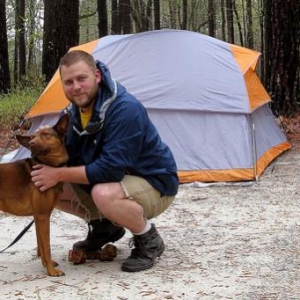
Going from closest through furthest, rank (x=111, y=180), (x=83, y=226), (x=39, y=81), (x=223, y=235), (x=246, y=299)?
1. (x=246, y=299)
2. (x=111, y=180)
3. (x=223, y=235)
4. (x=83, y=226)
5. (x=39, y=81)

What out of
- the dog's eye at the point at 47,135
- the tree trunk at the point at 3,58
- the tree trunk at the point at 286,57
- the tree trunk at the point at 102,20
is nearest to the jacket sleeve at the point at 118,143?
the dog's eye at the point at 47,135

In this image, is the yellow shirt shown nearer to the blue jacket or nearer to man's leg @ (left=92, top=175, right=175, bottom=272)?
the blue jacket

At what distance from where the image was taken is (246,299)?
2916mm

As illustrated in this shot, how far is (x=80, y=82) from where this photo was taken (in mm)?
3135

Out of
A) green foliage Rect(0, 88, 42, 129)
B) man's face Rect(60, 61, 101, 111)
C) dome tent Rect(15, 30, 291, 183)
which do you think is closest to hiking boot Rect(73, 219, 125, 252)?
man's face Rect(60, 61, 101, 111)

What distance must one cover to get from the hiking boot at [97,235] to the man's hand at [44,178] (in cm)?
54

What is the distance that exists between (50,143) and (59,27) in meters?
7.97

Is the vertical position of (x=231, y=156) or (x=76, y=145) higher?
(x=76, y=145)

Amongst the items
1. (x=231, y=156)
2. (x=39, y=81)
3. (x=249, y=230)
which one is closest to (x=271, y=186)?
(x=231, y=156)

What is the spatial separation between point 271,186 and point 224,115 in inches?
32.7

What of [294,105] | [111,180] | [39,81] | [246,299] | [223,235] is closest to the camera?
[246,299]

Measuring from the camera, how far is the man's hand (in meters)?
3.10

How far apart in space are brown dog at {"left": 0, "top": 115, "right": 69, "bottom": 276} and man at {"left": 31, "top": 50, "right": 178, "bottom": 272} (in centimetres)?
7

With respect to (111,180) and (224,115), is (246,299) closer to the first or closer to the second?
(111,180)
